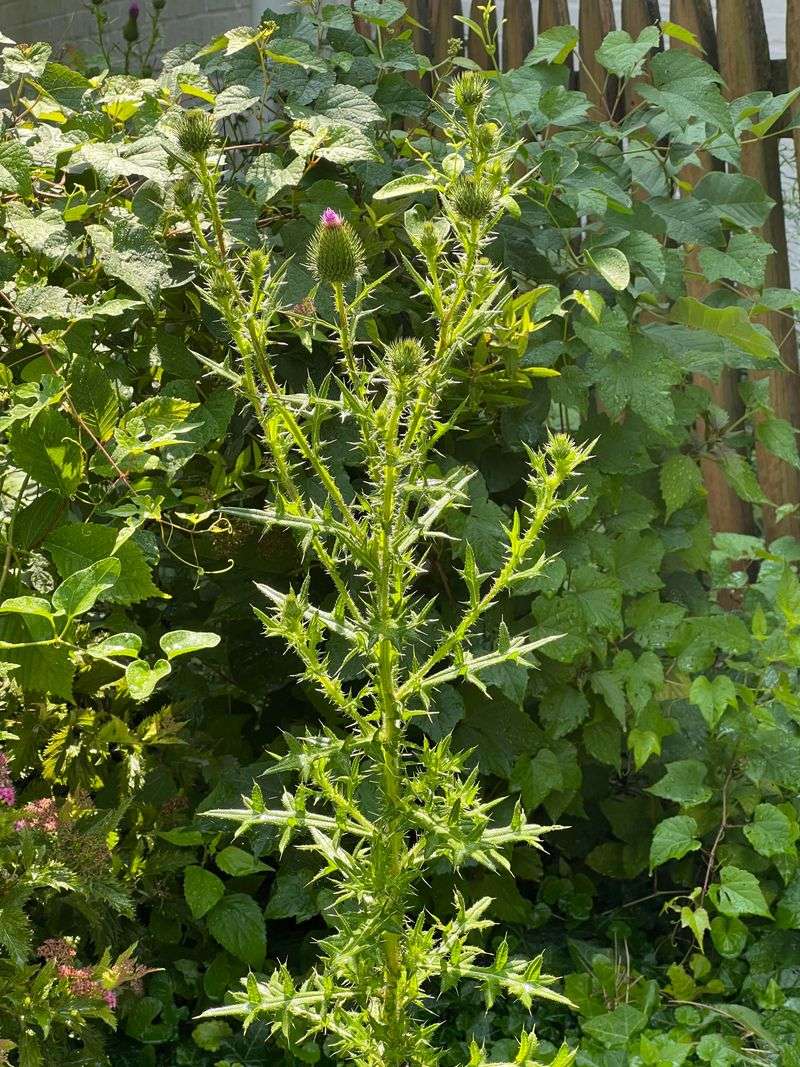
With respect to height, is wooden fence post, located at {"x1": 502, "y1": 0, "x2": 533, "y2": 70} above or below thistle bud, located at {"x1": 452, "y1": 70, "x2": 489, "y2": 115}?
below

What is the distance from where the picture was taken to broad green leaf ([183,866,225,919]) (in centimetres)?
154

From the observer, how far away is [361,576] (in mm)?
1438

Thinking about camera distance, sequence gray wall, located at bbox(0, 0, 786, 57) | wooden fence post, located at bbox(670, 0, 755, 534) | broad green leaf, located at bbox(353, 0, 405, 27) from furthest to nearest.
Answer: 1. gray wall, located at bbox(0, 0, 786, 57)
2. wooden fence post, located at bbox(670, 0, 755, 534)
3. broad green leaf, located at bbox(353, 0, 405, 27)

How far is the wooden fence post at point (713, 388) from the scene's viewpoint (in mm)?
2402

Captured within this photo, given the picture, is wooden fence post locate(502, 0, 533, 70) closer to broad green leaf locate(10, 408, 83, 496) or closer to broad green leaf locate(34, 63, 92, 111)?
broad green leaf locate(34, 63, 92, 111)

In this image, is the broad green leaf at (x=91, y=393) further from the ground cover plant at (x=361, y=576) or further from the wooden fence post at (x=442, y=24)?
the wooden fence post at (x=442, y=24)

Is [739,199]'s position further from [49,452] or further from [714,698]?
[49,452]

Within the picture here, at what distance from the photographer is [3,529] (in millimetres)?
1418

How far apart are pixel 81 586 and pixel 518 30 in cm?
187

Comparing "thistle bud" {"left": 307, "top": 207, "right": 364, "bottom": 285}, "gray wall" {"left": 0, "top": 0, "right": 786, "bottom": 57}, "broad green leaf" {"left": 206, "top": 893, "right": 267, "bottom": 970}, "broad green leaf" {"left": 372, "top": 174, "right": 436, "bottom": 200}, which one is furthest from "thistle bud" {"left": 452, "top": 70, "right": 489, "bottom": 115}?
"gray wall" {"left": 0, "top": 0, "right": 786, "bottom": 57}

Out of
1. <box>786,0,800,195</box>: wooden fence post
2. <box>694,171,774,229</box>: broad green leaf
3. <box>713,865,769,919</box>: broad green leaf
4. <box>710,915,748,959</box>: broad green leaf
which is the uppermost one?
<box>786,0,800,195</box>: wooden fence post

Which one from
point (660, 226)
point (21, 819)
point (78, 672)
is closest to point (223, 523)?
point (78, 672)

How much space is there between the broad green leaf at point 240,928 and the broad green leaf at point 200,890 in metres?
0.03

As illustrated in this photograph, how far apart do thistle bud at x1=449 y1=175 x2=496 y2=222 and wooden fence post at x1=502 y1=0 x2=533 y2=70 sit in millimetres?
1725
